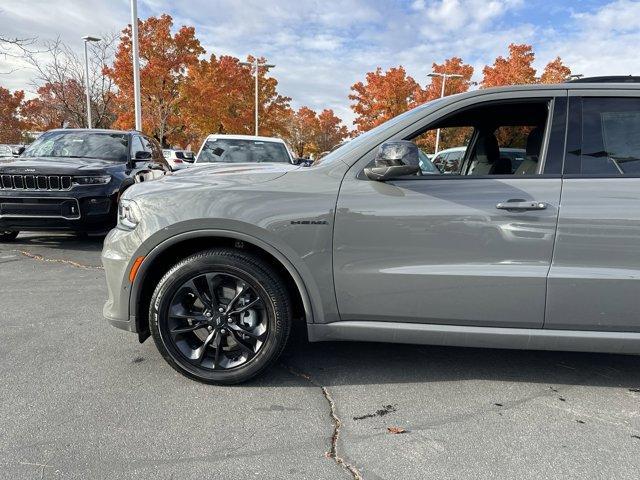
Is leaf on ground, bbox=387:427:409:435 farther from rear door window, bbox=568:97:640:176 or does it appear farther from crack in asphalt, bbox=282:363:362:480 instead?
rear door window, bbox=568:97:640:176

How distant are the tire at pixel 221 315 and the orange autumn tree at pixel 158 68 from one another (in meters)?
24.8

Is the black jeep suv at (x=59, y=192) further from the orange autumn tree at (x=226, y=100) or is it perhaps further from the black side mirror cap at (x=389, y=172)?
the orange autumn tree at (x=226, y=100)

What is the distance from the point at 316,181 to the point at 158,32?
27054mm

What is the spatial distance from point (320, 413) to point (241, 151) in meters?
6.78

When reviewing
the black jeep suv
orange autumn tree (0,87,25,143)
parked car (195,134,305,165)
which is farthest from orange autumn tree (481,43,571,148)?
orange autumn tree (0,87,25,143)

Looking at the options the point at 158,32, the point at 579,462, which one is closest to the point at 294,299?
the point at 579,462

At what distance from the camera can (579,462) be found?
2189 millimetres

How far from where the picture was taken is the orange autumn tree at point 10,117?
4356 cm

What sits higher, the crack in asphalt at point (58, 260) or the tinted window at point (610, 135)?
the tinted window at point (610, 135)

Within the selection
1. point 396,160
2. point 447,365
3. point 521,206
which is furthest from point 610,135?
point 447,365

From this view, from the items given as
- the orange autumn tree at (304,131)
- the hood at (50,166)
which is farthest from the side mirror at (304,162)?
the orange autumn tree at (304,131)

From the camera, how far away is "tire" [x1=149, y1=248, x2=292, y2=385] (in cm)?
271

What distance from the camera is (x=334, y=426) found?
246cm

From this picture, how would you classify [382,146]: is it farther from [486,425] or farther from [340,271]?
[486,425]
